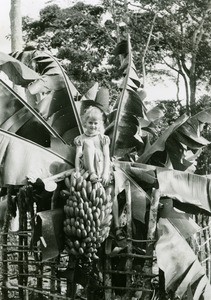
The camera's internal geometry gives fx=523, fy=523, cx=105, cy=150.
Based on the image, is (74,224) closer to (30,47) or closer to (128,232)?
(128,232)

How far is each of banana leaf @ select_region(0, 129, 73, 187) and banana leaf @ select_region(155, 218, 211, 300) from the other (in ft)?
4.32

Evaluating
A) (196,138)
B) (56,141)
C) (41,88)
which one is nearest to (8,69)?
(41,88)

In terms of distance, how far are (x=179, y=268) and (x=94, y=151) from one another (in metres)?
1.40

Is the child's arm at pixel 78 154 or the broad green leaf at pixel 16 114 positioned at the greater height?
the broad green leaf at pixel 16 114

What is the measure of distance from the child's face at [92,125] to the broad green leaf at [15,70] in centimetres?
105

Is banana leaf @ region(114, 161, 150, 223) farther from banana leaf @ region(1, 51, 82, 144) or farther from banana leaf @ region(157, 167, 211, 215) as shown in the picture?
banana leaf @ region(1, 51, 82, 144)

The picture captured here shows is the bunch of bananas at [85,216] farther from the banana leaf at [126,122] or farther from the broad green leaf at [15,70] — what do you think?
the broad green leaf at [15,70]

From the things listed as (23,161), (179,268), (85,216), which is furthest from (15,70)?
(179,268)

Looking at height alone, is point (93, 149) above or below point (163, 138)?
below

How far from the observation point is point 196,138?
231 inches

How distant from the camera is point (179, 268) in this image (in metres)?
5.04

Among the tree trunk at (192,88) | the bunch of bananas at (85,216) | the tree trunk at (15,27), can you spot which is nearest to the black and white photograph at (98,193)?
the bunch of bananas at (85,216)

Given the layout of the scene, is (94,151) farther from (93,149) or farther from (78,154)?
(78,154)

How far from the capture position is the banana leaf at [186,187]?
534 centimetres
